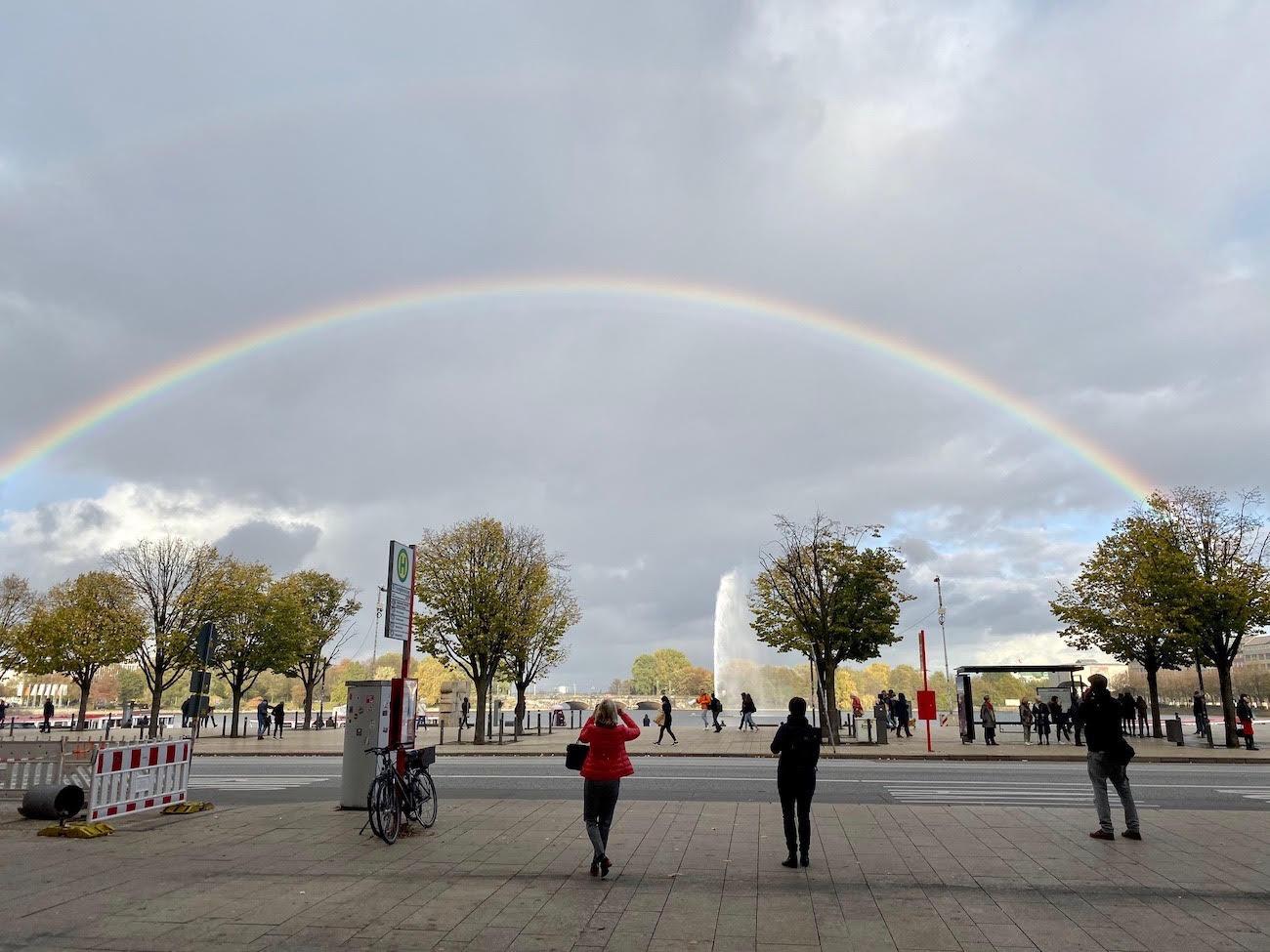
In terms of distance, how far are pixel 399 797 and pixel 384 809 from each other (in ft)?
1.00

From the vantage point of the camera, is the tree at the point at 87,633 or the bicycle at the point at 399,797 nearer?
the bicycle at the point at 399,797

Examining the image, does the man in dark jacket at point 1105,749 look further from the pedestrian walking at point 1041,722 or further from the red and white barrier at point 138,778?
the pedestrian walking at point 1041,722

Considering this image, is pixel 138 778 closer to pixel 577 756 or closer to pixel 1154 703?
pixel 577 756

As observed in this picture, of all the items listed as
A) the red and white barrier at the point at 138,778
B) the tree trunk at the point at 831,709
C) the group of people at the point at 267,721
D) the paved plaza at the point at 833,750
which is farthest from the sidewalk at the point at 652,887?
the group of people at the point at 267,721

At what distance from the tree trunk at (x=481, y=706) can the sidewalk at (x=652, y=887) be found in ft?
66.7

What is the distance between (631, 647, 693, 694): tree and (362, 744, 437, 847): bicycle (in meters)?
161

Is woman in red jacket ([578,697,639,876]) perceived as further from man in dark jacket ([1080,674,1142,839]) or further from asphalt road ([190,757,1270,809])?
asphalt road ([190,757,1270,809])

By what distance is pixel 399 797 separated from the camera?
10336 mm

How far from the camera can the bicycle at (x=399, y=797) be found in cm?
1002

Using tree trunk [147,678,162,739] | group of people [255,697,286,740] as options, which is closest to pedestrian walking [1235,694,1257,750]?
group of people [255,697,286,740]

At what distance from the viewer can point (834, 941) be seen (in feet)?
20.1

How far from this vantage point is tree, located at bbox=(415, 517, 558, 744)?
34.1m

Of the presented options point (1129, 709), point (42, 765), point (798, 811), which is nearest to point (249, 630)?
point (42, 765)

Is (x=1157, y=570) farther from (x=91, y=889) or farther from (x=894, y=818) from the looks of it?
(x=91, y=889)
